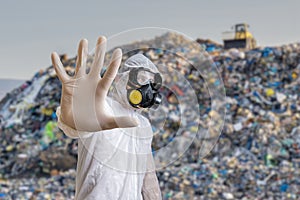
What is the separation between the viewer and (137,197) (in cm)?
173

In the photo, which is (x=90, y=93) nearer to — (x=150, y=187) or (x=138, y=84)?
(x=138, y=84)

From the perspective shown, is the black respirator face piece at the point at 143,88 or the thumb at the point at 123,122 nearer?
the thumb at the point at 123,122

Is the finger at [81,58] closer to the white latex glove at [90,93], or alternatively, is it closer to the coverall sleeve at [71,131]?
the white latex glove at [90,93]

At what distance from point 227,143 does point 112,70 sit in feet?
20.8

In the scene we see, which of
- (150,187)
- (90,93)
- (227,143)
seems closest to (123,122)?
(90,93)

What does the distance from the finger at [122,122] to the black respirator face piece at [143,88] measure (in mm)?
219

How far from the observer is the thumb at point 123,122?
137cm

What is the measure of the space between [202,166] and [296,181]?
1.17 meters

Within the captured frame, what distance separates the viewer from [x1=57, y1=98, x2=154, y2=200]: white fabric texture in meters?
1.62

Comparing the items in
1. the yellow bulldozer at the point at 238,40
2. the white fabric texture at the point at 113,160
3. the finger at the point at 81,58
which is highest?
the yellow bulldozer at the point at 238,40

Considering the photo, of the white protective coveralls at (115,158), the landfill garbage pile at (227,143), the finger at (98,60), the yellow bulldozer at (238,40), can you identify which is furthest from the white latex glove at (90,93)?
the yellow bulldozer at (238,40)

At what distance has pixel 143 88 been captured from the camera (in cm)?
162

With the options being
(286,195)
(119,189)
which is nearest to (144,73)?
(119,189)

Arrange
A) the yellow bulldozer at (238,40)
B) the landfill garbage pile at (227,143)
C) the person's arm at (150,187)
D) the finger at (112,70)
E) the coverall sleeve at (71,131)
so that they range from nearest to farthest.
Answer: the finger at (112,70)
the coverall sleeve at (71,131)
the person's arm at (150,187)
the landfill garbage pile at (227,143)
the yellow bulldozer at (238,40)
